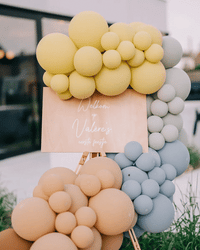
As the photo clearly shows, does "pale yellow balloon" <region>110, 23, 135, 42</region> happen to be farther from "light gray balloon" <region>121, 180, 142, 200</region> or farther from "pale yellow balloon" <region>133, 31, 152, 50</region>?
"light gray balloon" <region>121, 180, 142, 200</region>

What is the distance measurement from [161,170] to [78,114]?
406 mm

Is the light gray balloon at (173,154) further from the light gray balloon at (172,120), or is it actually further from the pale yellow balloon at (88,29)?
the pale yellow balloon at (88,29)

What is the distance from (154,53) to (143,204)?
55 centimetres

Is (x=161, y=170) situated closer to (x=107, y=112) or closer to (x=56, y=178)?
(x=107, y=112)

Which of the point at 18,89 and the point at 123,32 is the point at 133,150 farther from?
the point at 18,89

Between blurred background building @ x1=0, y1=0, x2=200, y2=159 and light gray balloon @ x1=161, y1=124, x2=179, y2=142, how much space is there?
2.84m

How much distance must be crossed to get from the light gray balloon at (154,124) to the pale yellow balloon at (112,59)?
275 mm

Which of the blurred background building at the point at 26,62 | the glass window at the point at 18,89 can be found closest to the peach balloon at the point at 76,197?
the blurred background building at the point at 26,62

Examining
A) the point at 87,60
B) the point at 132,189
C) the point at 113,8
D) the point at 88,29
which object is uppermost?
the point at 113,8

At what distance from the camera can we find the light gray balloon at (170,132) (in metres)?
0.97

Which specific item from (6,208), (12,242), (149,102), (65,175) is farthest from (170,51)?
(6,208)

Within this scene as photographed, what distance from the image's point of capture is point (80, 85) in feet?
2.93

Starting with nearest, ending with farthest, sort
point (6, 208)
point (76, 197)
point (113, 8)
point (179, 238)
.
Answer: point (76, 197)
point (179, 238)
point (6, 208)
point (113, 8)

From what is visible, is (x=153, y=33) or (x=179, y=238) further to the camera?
(x=179, y=238)
